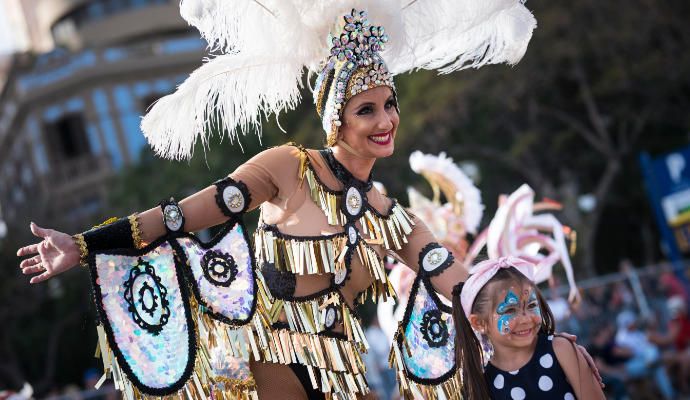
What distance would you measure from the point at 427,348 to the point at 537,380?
1.96 feet

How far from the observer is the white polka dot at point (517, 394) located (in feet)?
11.5

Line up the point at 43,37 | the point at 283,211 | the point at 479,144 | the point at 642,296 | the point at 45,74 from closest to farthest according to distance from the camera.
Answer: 1. the point at 283,211
2. the point at 642,296
3. the point at 479,144
4. the point at 45,74
5. the point at 43,37

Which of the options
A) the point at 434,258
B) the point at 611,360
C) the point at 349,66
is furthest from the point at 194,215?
the point at 611,360

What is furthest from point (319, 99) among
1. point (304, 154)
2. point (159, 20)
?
point (159, 20)

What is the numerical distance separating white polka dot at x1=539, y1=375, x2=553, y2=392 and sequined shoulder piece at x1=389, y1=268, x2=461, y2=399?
523mm

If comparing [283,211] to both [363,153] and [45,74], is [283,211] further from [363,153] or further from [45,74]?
[45,74]

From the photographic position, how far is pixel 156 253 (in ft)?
11.9

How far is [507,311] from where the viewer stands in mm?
3537

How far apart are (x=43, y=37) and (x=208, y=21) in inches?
2009

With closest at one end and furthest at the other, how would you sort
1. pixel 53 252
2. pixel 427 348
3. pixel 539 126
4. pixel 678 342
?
pixel 53 252
pixel 427 348
pixel 678 342
pixel 539 126

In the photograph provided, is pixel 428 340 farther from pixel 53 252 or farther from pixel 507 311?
pixel 53 252

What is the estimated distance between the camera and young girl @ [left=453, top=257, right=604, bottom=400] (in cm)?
347

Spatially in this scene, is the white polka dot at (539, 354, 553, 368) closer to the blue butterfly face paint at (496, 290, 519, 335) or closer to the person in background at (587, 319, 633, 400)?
the blue butterfly face paint at (496, 290, 519, 335)

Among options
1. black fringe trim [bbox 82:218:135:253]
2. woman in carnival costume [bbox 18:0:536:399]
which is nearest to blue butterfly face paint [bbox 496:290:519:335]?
woman in carnival costume [bbox 18:0:536:399]
